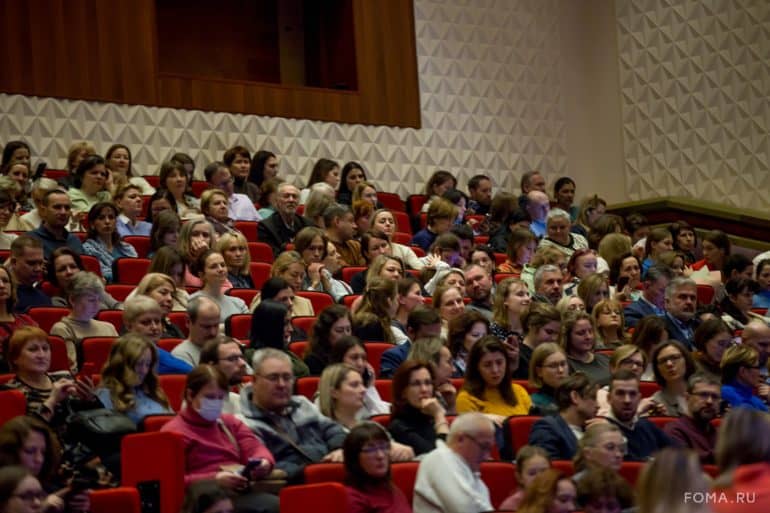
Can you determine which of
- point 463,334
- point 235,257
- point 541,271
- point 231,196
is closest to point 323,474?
point 463,334

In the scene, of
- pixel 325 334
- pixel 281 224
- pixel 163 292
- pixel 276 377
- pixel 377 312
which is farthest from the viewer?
pixel 281 224

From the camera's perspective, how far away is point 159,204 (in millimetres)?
4633

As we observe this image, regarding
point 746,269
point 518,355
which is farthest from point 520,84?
point 518,355

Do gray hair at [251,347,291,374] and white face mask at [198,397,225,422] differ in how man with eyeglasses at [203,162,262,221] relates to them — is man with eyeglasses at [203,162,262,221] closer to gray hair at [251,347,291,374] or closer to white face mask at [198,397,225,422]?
gray hair at [251,347,291,374]

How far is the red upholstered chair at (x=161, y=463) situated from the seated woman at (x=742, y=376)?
5.19 ft

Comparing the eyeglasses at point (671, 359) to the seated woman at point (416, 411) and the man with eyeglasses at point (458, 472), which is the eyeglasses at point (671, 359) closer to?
the seated woman at point (416, 411)

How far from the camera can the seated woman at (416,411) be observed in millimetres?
3008

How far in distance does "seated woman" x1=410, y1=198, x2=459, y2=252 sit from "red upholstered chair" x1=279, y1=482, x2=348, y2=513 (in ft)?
8.34

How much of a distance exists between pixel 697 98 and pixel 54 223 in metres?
3.44

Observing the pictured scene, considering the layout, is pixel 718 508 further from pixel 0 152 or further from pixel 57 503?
pixel 0 152

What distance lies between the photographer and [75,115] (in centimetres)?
547

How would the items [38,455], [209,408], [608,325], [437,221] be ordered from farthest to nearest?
[437,221]
[608,325]
[209,408]
[38,455]

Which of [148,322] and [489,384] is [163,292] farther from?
[489,384]

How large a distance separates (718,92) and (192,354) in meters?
3.81
